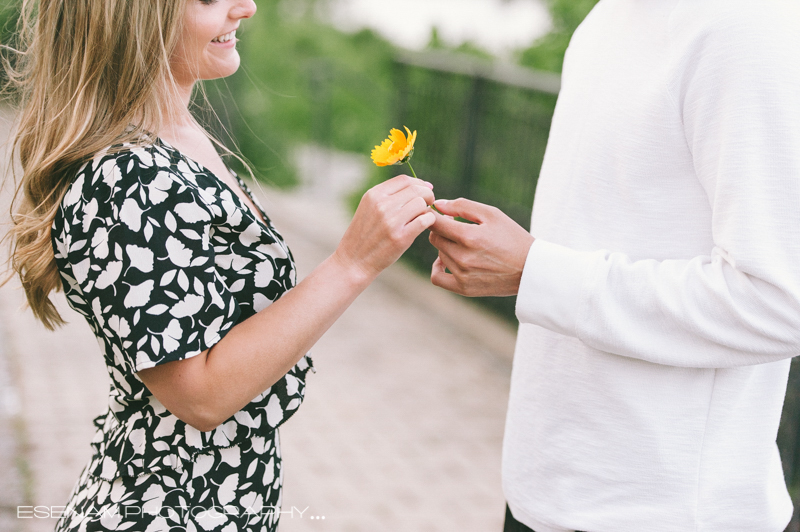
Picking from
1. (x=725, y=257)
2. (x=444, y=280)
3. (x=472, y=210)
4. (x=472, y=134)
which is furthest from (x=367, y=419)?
(x=725, y=257)

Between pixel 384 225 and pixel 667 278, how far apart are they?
54 centimetres

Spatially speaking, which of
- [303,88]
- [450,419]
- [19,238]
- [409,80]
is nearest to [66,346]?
[450,419]

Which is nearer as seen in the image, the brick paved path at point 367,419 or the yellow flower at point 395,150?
the yellow flower at point 395,150

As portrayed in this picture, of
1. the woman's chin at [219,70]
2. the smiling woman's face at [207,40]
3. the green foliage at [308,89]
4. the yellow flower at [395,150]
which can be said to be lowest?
the green foliage at [308,89]

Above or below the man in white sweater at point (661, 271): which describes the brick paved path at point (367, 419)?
below

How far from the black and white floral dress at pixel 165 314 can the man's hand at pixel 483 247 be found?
37 centimetres

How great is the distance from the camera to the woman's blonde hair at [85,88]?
1457 mm

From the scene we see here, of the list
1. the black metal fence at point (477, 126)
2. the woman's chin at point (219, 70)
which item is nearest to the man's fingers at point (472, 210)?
the woman's chin at point (219, 70)

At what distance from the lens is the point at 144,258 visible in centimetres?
137

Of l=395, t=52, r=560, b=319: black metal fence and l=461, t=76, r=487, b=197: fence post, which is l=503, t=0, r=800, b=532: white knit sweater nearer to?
l=395, t=52, r=560, b=319: black metal fence

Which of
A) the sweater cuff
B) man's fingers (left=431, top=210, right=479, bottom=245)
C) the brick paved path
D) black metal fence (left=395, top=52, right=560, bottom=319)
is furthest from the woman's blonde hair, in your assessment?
black metal fence (left=395, top=52, right=560, bottom=319)

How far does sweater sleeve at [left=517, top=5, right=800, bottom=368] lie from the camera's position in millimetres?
1271

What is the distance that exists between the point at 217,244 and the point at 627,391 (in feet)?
2.87

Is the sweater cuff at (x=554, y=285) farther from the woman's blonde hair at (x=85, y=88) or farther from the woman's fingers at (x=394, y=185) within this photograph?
the woman's blonde hair at (x=85, y=88)
